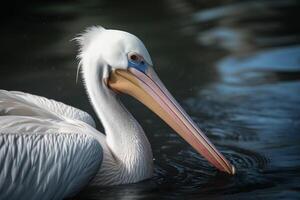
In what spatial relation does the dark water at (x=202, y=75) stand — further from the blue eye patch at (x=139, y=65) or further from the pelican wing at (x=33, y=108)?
the blue eye patch at (x=139, y=65)

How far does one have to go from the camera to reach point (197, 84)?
305 inches

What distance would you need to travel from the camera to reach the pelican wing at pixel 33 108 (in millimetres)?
5242

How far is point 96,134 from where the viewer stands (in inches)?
211

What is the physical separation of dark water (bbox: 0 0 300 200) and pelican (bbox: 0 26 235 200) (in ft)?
0.67

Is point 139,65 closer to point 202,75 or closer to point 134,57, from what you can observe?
point 134,57

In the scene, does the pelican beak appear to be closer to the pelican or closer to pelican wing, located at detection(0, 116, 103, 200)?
the pelican

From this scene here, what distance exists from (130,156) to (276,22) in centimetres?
533

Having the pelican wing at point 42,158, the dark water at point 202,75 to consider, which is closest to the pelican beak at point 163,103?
the dark water at point 202,75

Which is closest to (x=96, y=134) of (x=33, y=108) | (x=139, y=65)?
(x=33, y=108)

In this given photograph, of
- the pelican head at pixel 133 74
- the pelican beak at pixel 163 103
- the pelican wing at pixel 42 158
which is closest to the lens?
the pelican wing at pixel 42 158

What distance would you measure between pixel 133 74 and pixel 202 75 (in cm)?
286

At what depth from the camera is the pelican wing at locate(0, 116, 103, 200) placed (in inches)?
191

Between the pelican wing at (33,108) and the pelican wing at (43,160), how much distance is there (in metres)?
0.19

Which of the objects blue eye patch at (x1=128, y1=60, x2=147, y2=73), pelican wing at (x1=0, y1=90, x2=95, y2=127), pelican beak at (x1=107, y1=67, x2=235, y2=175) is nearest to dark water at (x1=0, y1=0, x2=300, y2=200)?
pelican beak at (x1=107, y1=67, x2=235, y2=175)
